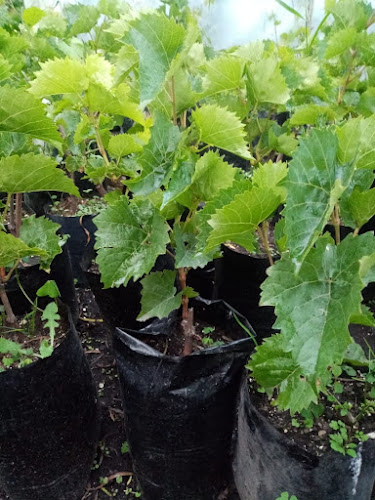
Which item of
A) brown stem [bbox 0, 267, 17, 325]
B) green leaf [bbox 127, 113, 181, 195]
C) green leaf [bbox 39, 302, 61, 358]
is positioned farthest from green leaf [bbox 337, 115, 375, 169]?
brown stem [bbox 0, 267, 17, 325]

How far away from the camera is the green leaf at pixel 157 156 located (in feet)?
2.72

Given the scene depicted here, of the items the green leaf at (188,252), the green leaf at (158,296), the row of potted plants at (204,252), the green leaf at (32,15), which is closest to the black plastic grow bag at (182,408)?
the row of potted plants at (204,252)

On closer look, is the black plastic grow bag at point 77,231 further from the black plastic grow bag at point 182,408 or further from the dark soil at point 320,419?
the dark soil at point 320,419

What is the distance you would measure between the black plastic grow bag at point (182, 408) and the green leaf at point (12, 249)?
0.96 feet

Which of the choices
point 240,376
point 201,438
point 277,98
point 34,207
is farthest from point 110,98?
point 34,207

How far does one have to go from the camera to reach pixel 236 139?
34.2 inches

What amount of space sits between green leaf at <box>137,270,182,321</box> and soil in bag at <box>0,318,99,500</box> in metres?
0.26

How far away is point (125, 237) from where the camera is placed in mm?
954

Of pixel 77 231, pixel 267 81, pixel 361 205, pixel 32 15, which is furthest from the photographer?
pixel 77 231

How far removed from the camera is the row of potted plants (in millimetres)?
717

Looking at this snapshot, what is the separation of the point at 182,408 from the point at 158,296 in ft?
0.92

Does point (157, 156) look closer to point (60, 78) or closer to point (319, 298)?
point (60, 78)

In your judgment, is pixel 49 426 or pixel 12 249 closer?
pixel 12 249

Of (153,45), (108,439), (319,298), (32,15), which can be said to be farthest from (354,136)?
(32,15)
